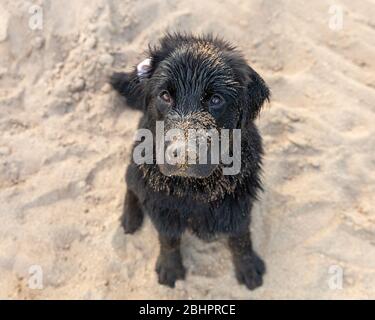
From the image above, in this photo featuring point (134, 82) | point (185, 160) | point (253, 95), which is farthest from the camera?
point (134, 82)

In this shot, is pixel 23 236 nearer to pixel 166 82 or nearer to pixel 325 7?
pixel 166 82

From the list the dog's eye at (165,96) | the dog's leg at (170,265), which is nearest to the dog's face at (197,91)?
the dog's eye at (165,96)

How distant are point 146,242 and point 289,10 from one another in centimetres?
235

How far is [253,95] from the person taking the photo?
2852 mm

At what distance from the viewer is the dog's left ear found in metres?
2.80

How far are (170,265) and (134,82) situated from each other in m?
1.28

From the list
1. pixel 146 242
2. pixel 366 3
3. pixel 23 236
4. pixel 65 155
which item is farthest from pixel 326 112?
pixel 23 236

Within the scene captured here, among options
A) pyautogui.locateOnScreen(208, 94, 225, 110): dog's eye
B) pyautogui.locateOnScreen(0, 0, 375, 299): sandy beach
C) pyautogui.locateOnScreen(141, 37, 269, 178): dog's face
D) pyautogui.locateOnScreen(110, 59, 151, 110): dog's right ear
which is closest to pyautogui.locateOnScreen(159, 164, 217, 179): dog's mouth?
Result: pyautogui.locateOnScreen(141, 37, 269, 178): dog's face

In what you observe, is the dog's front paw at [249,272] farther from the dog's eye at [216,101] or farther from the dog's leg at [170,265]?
the dog's eye at [216,101]

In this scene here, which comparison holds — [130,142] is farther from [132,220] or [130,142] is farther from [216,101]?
[216,101]

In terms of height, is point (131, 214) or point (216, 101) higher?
point (216, 101)

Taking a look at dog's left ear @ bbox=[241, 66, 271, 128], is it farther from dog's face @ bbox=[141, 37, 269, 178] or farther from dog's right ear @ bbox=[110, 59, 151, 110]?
dog's right ear @ bbox=[110, 59, 151, 110]

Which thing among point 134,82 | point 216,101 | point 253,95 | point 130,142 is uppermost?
point 130,142

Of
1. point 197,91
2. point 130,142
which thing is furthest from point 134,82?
point 130,142
